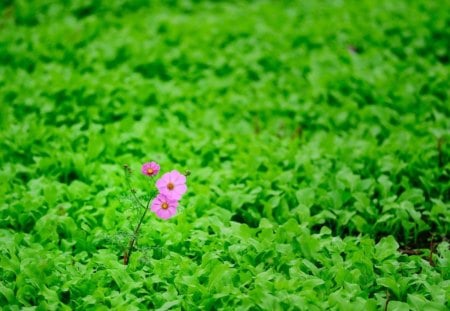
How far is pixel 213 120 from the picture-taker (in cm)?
401

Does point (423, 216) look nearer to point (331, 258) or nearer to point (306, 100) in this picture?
point (331, 258)

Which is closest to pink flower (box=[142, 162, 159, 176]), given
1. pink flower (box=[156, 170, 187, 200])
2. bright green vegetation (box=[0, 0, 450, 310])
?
pink flower (box=[156, 170, 187, 200])

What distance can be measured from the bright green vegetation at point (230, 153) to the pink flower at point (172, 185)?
0.29m

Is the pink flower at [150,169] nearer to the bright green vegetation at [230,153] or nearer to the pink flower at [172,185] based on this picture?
the pink flower at [172,185]

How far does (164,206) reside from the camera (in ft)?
8.09


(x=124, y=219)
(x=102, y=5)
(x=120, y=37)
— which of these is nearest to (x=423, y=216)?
(x=124, y=219)

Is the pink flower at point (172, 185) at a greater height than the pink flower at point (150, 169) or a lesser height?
lesser

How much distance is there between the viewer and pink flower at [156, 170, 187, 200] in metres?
2.44

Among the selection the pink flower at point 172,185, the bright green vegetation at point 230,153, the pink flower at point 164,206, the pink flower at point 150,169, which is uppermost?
the pink flower at point 150,169

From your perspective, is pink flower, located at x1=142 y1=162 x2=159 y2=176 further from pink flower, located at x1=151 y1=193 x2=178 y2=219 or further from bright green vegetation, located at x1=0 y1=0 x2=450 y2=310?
bright green vegetation, located at x1=0 y1=0 x2=450 y2=310

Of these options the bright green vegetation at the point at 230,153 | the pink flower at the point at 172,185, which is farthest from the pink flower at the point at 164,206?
the bright green vegetation at the point at 230,153

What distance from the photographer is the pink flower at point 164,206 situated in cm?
245

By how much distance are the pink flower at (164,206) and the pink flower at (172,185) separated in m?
0.03

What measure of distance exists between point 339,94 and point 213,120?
1.15 metres
